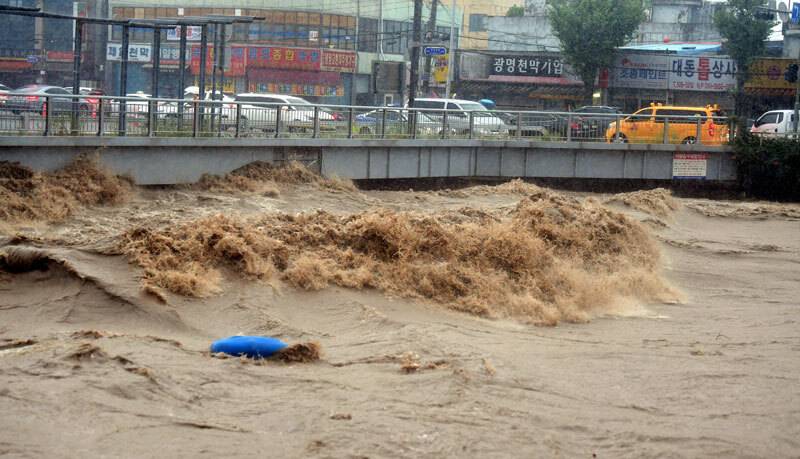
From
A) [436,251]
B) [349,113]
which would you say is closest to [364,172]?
[349,113]

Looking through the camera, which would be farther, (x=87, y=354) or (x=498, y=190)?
(x=498, y=190)

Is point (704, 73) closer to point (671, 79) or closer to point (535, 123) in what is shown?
point (671, 79)

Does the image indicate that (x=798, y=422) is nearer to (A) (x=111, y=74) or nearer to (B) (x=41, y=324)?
(B) (x=41, y=324)

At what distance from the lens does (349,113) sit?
100ft

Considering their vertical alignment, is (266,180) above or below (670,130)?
below

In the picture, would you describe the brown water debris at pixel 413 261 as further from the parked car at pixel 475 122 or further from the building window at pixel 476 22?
the building window at pixel 476 22

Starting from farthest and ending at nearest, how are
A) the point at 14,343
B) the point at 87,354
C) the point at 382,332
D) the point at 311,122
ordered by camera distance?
the point at 311,122, the point at 382,332, the point at 14,343, the point at 87,354

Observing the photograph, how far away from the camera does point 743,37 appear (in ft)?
208

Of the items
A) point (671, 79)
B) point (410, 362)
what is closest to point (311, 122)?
point (410, 362)

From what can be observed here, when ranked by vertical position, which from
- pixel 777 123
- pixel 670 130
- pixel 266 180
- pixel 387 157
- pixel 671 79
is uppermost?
pixel 671 79

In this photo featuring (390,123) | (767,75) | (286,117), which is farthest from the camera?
(767,75)

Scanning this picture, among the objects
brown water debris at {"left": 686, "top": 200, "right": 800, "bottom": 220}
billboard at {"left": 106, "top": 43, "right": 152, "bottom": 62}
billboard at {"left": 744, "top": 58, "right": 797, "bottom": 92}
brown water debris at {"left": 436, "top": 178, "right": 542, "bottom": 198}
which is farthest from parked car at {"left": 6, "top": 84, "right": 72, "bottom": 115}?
billboard at {"left": 744, "top": 58, "right": 797, "bottom": 92}

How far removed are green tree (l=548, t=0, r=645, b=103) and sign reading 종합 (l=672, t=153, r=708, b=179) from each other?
29.6 metres

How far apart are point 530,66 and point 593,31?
18.2 feet
